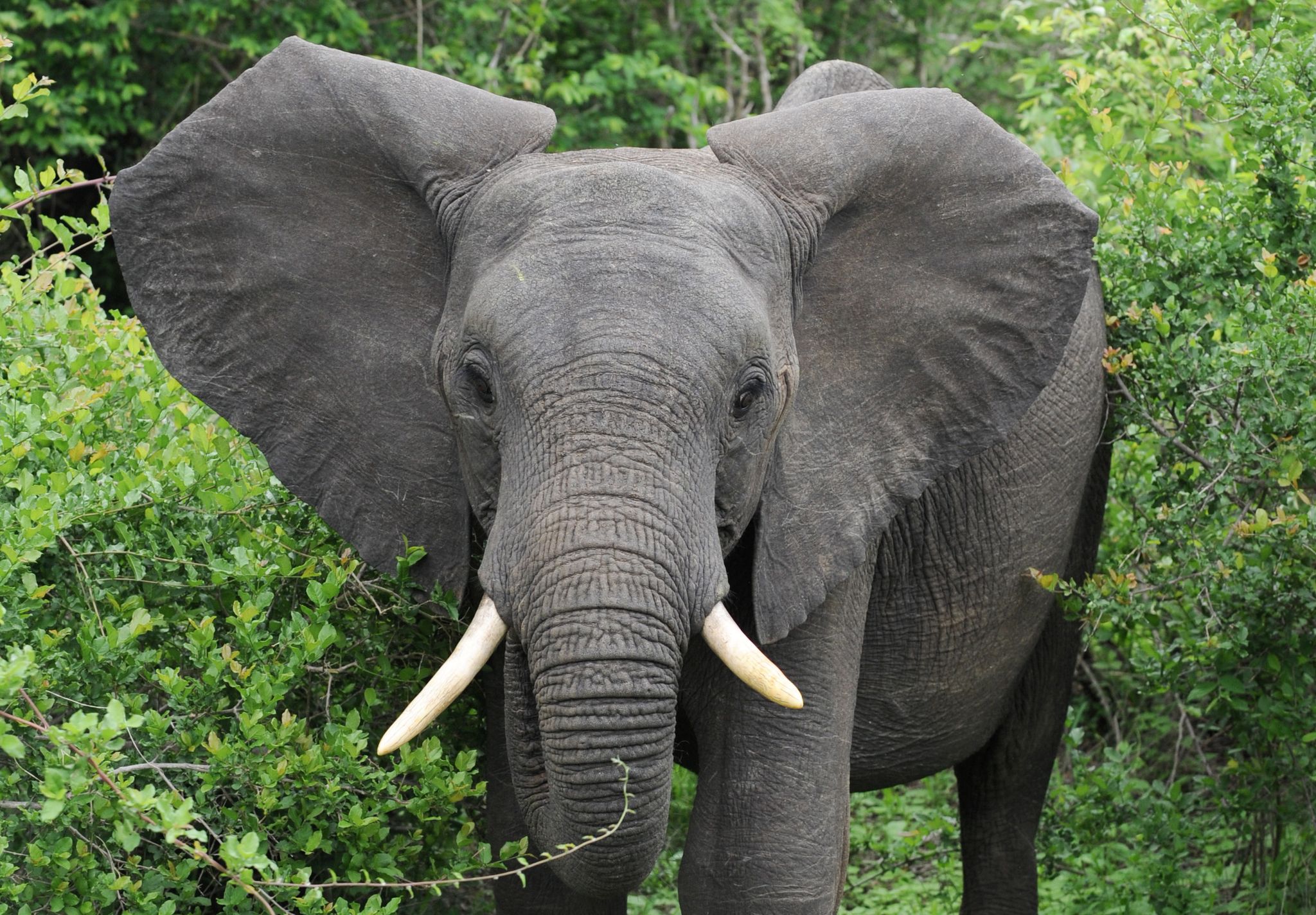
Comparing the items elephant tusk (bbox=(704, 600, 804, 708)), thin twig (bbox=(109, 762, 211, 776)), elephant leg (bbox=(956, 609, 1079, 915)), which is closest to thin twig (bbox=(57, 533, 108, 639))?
thin twig (bbox=(109, 762, 211, 776))

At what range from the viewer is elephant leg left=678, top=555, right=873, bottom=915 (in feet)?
12.7

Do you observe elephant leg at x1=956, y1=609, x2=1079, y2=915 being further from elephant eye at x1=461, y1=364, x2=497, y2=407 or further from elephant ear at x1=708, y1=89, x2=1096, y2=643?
elephant eye at x1=461, y1=364, x2=497, y2=407

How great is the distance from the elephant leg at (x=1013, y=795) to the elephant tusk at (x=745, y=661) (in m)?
2.32

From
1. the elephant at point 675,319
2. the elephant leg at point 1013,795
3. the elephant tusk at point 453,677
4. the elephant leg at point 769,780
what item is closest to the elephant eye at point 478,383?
the elephant at point 675,319

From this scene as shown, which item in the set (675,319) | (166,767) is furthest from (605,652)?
(166,767)

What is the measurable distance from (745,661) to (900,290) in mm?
1041

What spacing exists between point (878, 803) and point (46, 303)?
376 cm

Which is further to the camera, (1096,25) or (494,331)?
(1096,25)

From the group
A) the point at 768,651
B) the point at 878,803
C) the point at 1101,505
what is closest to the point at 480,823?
the point at 768,651

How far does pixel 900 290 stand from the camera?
12.9ft

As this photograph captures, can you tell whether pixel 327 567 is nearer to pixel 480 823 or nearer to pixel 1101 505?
pixel 480 823

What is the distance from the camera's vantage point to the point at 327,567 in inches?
164

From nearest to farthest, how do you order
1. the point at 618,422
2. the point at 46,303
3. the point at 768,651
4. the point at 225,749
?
the point at 618,422, the point at 225,749, the point at 768,651, the point at 46,303

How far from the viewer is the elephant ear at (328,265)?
12.4 ft
